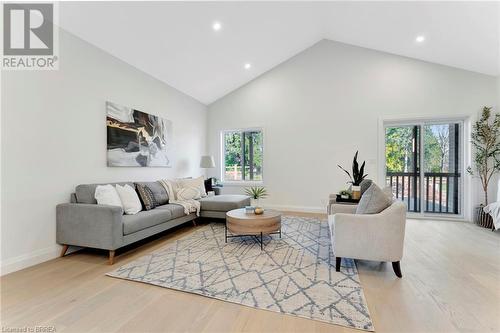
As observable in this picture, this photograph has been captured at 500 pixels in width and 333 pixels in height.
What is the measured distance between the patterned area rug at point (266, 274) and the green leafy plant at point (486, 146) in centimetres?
350

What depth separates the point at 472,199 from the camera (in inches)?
171

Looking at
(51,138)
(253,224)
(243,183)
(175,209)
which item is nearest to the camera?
(51,138)

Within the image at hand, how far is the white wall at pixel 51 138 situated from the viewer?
233cm

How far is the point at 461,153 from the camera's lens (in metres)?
4.54

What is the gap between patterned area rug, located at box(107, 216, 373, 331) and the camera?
1.74 m

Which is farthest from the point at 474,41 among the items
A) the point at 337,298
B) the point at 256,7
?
the point at 337,298

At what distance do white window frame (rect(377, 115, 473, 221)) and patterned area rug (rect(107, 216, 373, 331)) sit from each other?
271 centimetres

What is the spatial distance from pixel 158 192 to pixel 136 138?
1033 millimetres

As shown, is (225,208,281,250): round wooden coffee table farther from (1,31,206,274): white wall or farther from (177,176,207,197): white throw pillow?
(1,31,206,274): white wall

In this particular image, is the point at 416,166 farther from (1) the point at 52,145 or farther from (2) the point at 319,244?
(1) the point at 52,145

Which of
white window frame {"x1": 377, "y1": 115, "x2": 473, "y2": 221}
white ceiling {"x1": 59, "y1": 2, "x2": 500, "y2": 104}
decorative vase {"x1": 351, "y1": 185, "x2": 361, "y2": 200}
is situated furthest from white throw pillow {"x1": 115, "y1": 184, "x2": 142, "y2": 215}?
white window frame {"x1": 377, "y1": 115, "x2": 473, "y2": 221}

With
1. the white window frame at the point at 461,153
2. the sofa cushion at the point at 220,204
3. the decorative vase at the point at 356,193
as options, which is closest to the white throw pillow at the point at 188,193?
the sofa cushion at the point at 220,204

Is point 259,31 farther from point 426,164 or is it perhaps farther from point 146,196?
point 426,164

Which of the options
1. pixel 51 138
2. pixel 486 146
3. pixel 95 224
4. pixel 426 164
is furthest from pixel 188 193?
pixel 486 146
